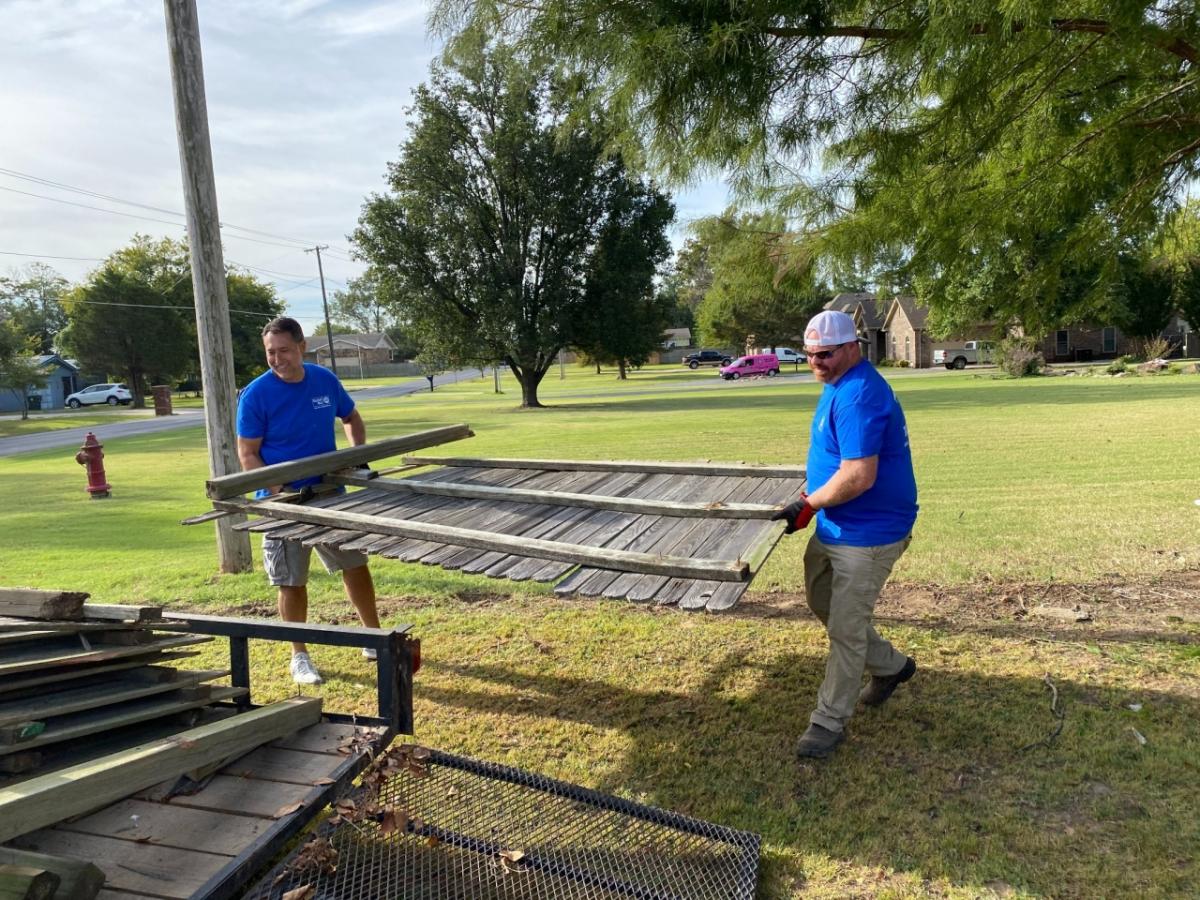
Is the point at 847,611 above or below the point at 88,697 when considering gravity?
below

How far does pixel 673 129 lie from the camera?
12.6 feet

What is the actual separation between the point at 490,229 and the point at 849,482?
1222 inches

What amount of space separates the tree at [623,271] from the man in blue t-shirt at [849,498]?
29736mm

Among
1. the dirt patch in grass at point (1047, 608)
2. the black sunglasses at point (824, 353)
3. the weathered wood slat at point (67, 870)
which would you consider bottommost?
the dirt patch in grass at point (1047, 608)

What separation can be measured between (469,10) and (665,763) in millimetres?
3609

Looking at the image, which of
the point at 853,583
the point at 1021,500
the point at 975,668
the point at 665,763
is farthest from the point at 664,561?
the point at 1021,500

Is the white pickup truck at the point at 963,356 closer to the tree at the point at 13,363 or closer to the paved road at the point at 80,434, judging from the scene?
the paved road at the point at 80,434

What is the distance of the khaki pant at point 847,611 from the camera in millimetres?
3553

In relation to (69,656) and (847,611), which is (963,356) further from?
(69,656)

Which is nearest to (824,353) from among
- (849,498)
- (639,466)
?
(849,498)

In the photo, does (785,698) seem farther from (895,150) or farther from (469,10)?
(469,10)

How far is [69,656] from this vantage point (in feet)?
9.09

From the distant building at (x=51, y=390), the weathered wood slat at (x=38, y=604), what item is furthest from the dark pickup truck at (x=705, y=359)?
the weathered wood slat at (x=38, y=604)

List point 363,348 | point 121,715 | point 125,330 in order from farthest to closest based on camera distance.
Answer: point 363,348 < point 125,330 < point 121,715
